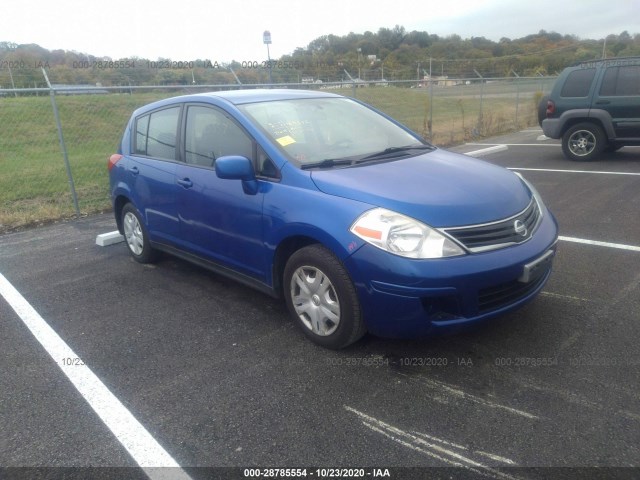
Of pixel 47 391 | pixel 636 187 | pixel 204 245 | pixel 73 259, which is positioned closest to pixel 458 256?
pixel 204 245

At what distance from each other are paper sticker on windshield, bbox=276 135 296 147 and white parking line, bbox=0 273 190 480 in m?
1.97

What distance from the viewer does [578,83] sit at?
31.9 ft

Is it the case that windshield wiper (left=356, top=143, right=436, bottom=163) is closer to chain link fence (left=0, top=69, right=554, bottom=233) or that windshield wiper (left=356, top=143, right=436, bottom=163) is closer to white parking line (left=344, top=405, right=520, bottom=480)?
white parking line (left=344, top=405, right=520, bottom=480)

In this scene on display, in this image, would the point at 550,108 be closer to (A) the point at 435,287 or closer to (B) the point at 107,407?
(A) the point at 435,287

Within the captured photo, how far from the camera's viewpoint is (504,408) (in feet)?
9.10

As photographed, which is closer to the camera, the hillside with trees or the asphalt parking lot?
the asphalt parking lot

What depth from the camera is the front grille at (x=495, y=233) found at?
2998 mm

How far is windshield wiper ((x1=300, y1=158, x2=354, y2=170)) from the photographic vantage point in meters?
3.59

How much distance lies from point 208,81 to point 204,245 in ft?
45.9

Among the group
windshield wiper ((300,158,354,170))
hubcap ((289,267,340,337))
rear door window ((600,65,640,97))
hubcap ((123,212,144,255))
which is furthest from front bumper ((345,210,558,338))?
rear door window ((600,65,640,97))

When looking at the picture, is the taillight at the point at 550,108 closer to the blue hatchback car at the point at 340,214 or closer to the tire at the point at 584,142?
the tire at the point at 584,142

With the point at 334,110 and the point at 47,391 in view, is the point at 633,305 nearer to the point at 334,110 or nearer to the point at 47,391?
the point at 334,110

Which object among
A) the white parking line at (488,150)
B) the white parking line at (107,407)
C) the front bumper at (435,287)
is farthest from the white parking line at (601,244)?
the white parking line at (488,150)

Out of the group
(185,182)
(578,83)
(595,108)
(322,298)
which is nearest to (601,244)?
(322,298)
